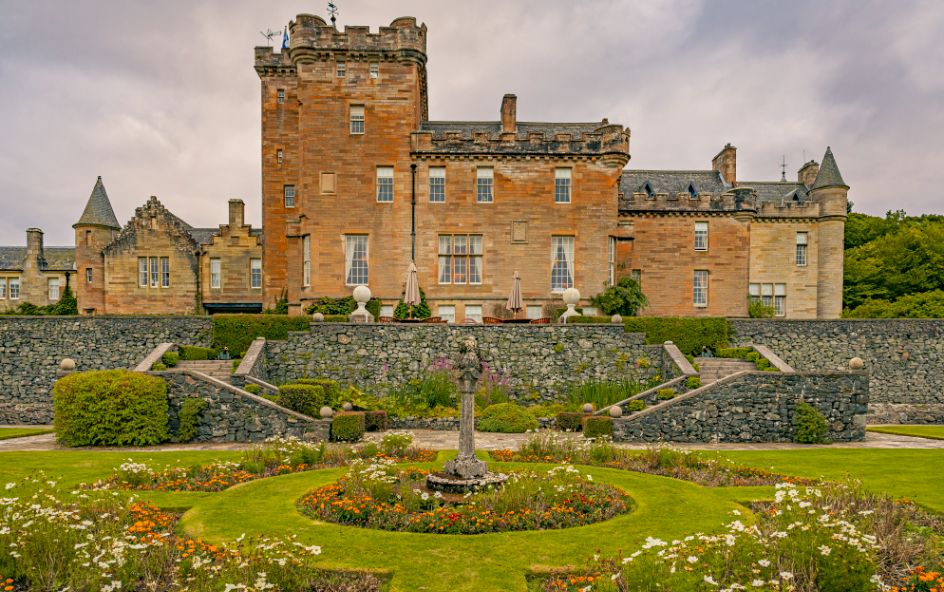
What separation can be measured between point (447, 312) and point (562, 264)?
21.3 ft

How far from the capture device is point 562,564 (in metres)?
7.89

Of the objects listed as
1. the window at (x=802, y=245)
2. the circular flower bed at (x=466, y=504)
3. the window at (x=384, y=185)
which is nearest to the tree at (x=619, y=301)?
the window at (x=384, y=185)

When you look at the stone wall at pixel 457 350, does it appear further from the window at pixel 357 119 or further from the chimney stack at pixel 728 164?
the chimney stack at pixel 728 164

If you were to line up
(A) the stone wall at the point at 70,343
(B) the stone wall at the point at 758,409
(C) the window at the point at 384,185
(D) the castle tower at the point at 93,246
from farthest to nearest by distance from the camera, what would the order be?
(D) the castle tower at the point at 93,246 < (C) the window at the point at 384,185 < (A) the stone wall at the point at 70,343 < (B) the stone wall at the point at 758,409

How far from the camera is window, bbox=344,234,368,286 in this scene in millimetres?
31359

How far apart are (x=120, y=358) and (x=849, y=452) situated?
2715 cm

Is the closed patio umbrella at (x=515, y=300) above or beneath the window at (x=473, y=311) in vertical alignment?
above

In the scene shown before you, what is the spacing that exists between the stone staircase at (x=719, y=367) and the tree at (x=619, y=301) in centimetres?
612

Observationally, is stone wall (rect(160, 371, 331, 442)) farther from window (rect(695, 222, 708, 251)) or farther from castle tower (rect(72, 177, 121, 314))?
window (rect(695, 222, 708, 251))

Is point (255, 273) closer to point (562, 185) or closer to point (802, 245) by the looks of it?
point (562, 185)

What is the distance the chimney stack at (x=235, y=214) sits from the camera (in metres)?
38.7

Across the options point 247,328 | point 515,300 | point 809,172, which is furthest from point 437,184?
point 809,172

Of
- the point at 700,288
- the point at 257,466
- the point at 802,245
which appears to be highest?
the point at 802,245

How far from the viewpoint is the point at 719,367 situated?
82.2 feet
